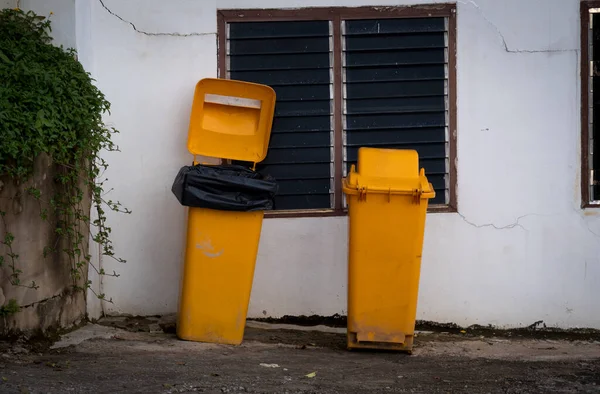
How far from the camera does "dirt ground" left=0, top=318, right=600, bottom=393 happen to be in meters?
4.39

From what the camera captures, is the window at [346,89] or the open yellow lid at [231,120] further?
the window at [346,89]

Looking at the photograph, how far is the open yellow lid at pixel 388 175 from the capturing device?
5145 millimetres

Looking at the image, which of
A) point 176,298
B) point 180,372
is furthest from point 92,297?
point 180,372

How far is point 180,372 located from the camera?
181 inches

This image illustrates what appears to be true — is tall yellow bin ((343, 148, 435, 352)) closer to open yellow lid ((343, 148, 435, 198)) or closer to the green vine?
open yellow lid ((343, 148, 435, 198))

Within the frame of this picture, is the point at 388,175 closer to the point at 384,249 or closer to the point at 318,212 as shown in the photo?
the point at 384,249

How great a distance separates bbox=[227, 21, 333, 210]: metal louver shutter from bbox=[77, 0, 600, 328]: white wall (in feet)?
0.64

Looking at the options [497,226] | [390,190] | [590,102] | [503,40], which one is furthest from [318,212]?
[590,102]

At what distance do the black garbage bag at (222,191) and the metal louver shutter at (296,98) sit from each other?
29.6 inches

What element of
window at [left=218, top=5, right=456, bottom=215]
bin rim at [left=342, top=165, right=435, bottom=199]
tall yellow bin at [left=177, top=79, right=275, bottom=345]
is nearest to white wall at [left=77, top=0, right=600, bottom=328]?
window at [left=218, top=5, right=456, bottom=215]

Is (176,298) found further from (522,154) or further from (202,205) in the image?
(522,154)

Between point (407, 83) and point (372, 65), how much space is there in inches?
12.0

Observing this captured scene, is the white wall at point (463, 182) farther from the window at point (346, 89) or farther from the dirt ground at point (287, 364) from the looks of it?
the dirt ground at point (287, 364)

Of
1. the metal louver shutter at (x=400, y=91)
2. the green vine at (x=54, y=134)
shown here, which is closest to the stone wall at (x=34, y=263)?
the green vine at (x=54, y=134)
